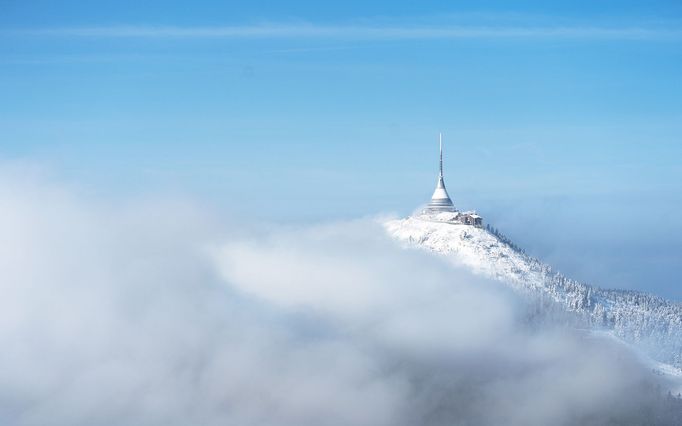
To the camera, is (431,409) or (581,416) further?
(431,409)

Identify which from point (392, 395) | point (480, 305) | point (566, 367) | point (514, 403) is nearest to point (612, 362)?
point (566, 367)

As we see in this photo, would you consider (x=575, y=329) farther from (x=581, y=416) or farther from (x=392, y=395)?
(x=392, y=395)

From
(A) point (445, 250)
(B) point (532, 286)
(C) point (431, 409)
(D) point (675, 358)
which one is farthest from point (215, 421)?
(D) point (675, 358)

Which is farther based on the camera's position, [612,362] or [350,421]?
[350,421]

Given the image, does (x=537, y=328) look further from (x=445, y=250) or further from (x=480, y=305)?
(x=445, y=250)

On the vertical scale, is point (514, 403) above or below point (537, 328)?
below

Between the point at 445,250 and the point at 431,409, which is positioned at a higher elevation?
the point at 445,250

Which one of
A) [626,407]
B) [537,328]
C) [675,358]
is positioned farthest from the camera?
[537,328]

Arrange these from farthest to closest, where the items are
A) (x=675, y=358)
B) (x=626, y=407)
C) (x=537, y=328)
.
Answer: (x=537, y=328)
(x=675, y=358)
(x=626, y=407)

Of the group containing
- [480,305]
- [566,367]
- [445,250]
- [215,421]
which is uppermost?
[445,250]
